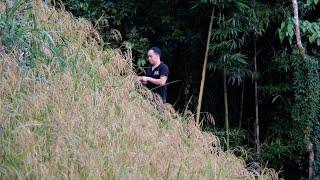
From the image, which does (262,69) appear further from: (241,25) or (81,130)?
(81,130)

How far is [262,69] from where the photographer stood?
6.96 meters

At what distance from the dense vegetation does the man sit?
39.0 inches

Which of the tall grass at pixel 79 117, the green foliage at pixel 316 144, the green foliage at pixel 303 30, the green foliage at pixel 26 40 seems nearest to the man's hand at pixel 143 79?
the tall grass at pixel 79 117

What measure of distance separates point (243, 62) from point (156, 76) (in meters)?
1.63

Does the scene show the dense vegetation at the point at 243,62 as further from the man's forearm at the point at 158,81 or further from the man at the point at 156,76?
the man's forearm at the point at 158,81

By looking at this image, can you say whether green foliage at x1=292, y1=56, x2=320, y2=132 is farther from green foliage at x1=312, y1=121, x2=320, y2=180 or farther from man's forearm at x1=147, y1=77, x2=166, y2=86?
man's forearm at x1=147, y1=77, x2=166, y2=86

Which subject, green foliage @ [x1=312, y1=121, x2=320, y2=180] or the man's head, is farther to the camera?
green foliage @ [x1=312, y1=121, x2=320, y2=180]

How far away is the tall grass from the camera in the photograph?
3.00 meters

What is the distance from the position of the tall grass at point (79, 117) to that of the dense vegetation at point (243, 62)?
1265mm

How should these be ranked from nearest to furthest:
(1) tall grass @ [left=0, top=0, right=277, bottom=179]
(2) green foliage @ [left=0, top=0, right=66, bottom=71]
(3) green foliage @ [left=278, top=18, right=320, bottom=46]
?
1. (1) tall grass @ [left=0, top=0, right=277, bottom=179]
2. (2) green foliage @ [left=0, top=0, right=66, bottom=71]
3. (3) green foliage @ [left=278, top=18, right=320, bottom=46]

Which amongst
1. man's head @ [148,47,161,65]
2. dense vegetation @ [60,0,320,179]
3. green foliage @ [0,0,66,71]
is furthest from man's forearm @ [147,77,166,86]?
dense vegetation @ [60,0,320,179]

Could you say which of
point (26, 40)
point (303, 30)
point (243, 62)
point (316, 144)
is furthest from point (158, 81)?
point (316, 144)

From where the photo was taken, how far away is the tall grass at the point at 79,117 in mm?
3002

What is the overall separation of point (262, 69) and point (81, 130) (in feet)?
13.2
